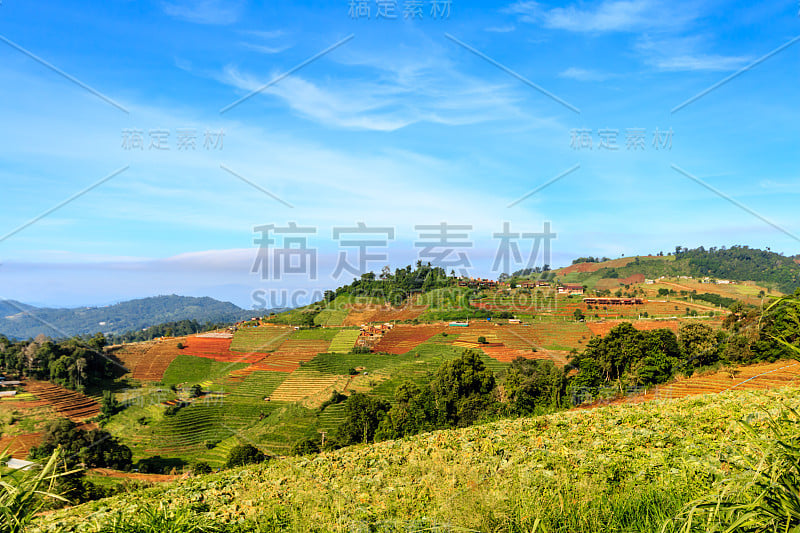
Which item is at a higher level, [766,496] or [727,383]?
[766,496]

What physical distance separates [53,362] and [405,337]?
42.1m

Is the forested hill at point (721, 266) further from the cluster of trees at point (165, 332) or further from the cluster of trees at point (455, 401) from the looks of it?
the cluster of trees at point (165, 332)

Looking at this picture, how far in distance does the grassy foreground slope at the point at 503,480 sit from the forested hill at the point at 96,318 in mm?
106273

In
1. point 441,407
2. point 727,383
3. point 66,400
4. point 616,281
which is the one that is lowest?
point 66,400

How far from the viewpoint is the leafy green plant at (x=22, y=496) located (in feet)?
6.83

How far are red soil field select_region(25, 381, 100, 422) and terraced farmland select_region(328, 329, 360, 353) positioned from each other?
1100 inches

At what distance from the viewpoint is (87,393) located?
54.0 meters

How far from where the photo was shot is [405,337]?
5625cm

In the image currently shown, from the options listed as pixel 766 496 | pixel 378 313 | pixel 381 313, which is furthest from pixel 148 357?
pixel 766 496

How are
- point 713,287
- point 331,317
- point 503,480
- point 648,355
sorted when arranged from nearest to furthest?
point 503,480 < point 648,355 < point 331,317 < point 713,287

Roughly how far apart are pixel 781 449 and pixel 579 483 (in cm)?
224

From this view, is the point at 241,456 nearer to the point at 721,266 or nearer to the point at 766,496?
the point at 766,496

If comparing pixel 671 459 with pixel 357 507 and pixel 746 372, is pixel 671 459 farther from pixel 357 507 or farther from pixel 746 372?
pixel 746 372

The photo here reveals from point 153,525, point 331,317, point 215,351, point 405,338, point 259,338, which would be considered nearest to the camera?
point 153,525
